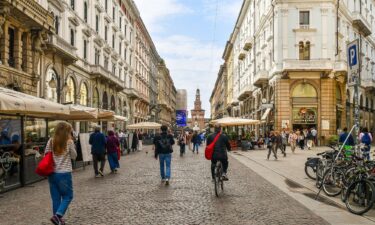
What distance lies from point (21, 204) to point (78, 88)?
26676 millimetres

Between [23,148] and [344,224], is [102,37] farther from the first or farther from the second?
[344,224]

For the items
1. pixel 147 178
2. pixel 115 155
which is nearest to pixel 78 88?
pixel 115 155

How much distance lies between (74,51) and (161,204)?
84.6 feet

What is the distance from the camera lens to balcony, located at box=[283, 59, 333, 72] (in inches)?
1531

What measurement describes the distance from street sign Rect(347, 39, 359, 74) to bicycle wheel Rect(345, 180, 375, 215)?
2310mm

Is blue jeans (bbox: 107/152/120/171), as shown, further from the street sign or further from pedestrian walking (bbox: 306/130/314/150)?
pedestrian walking (bbox: 306/130/314/150)

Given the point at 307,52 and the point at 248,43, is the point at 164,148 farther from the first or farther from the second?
the point at 248,43

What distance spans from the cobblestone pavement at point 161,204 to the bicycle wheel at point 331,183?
108 cm

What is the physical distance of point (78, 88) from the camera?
35719mm

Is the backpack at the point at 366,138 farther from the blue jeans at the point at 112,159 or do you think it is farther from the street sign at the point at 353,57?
the blue jeans at the point at 112,159

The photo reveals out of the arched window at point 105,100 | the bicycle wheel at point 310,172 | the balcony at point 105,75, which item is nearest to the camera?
the bicycle wheel at point 310,172

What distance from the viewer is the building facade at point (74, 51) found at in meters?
23.9

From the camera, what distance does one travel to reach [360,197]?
882 cm

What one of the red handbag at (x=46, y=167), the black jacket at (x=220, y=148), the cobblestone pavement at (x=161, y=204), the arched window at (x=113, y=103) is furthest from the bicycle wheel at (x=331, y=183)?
the arched window at (x=113, y=103)
